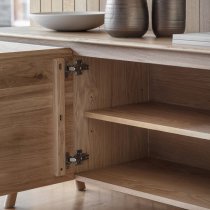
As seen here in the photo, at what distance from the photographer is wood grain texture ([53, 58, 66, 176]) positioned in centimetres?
218

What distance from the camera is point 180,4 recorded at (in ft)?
7.37

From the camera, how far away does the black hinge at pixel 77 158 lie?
227 centimetres

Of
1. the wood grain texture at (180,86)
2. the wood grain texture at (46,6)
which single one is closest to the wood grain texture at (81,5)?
A: the wood grain texture at (46,6)

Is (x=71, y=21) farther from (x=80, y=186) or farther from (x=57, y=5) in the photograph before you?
(x=80, y=186)

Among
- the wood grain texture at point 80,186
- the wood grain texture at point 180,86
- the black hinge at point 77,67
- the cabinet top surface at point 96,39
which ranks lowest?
the wood grain texture at point 80,186

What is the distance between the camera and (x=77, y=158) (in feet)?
7.50

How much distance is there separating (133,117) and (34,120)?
311 millimetres

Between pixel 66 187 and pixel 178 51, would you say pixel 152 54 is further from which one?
pixel 66 187

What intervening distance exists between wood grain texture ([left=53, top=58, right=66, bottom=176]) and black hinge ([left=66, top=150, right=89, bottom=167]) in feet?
0.07

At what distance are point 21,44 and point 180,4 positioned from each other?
1.76ft

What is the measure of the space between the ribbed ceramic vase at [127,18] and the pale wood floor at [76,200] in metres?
0.64

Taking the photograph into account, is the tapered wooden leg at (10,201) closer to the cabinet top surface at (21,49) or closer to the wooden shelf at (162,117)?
the wooden shelf at (162,117)

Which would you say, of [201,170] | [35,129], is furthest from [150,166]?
[35,129]

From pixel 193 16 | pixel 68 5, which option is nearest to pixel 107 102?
pixel 193 16
